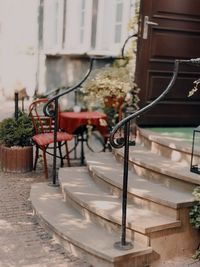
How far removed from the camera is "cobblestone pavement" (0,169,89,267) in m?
3.38

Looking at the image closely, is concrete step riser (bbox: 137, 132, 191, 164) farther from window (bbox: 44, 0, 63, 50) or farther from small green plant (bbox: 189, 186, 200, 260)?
window (bbox: 44, 0, 63, 50)

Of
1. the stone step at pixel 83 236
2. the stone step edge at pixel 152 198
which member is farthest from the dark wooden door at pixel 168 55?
the stone step at pixel 83 236

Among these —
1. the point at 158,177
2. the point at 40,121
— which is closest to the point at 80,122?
→ the point at 40,121

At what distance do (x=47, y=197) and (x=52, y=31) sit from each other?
7.47 metres

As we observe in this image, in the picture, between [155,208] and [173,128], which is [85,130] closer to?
[173,128]

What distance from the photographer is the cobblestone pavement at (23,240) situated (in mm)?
3385

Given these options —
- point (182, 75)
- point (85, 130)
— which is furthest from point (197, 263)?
point (85, 130)

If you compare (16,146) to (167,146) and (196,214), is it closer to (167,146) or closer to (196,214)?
(167,146)

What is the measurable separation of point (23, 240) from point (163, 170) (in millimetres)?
1367

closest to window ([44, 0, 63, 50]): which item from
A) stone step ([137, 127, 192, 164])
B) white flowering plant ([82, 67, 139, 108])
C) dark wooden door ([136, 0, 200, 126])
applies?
white flowering plant ([82, 67, 139, 108])

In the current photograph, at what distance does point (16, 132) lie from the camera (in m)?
5.68

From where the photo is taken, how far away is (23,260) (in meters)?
3.38

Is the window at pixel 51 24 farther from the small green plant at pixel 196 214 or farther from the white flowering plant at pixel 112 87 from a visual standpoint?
the small green plant at pixel 196 214

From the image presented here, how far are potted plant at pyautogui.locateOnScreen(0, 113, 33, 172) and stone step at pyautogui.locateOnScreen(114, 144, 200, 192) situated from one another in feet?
5.44
